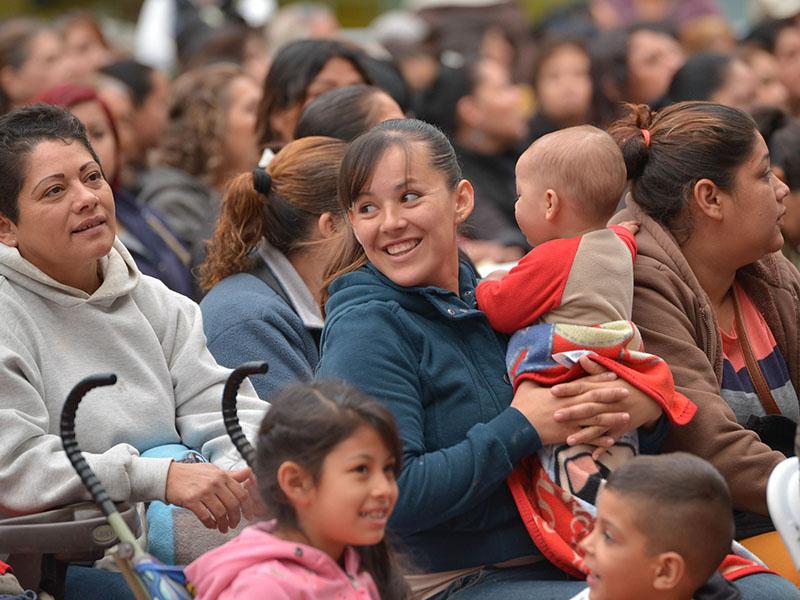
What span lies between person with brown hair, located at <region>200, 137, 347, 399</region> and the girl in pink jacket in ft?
3.59

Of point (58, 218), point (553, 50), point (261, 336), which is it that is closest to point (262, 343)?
point (261, 336)

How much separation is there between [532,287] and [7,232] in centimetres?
124

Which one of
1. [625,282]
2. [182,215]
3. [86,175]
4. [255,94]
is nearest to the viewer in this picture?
[625,282]

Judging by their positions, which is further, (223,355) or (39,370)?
(223,355)

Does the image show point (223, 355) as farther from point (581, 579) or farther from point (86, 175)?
point (581, 579)

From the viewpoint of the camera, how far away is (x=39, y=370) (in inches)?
115

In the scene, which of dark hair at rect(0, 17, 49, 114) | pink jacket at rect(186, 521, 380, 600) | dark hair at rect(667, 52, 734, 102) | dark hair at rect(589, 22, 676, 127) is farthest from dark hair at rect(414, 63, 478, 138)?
pink jacket at rect(186, 521, 380, 600)

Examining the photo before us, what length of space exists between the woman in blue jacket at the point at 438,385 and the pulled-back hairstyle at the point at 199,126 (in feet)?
10.1

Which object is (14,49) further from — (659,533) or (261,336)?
(659,533)

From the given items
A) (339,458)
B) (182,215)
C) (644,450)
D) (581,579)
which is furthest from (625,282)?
(182,215)

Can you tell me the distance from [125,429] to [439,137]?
0.98 m

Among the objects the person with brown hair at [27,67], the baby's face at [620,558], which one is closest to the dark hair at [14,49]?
the person with brown hair at [27,67]

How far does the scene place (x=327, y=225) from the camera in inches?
143

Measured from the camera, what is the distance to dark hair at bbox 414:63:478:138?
24.1 feet
